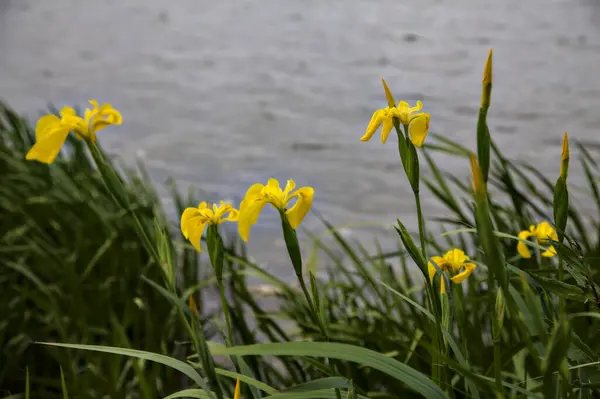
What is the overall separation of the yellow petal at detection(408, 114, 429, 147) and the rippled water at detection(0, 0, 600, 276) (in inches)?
Result: 65.5

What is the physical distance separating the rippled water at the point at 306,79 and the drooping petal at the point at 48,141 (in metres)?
1.66

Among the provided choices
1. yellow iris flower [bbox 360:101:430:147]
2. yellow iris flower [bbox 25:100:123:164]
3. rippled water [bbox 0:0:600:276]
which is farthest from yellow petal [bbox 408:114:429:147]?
rippled water [bbox 0:0:600:276]

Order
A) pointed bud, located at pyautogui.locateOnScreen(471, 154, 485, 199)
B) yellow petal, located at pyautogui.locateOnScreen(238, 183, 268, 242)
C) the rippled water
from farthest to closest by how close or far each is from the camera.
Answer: the rippled water
yellow petal, located at pyautogui.locateOnScreen(238, 183, 268, 242)
pointed bud, located at pyautogui.locateOnScreen(471, 154, 485, 199)

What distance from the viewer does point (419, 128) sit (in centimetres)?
49

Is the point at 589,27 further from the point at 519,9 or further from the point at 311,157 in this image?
the point at 311,157

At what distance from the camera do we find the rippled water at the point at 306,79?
2.68 metres

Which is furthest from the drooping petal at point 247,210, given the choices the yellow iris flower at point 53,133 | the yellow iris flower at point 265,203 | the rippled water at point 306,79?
the rippled water at point 306,79

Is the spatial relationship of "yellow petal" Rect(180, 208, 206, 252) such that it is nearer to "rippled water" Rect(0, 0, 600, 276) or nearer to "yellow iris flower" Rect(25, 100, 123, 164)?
"yellow iris flower" Rect(25, 100, 123, 164)

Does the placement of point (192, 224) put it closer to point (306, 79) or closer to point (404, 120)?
point (404, 120)

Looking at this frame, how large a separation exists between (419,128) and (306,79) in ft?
10.0

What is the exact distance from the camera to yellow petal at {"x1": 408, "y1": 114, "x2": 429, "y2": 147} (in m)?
0.48

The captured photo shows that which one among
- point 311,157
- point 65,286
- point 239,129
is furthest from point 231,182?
point 65,286

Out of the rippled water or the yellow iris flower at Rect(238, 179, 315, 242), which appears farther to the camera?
the rippled water

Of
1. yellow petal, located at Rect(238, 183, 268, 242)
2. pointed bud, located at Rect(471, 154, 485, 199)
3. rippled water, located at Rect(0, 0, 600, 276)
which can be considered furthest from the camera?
rippled water, located at Rect(0, 0, 600, 276)
